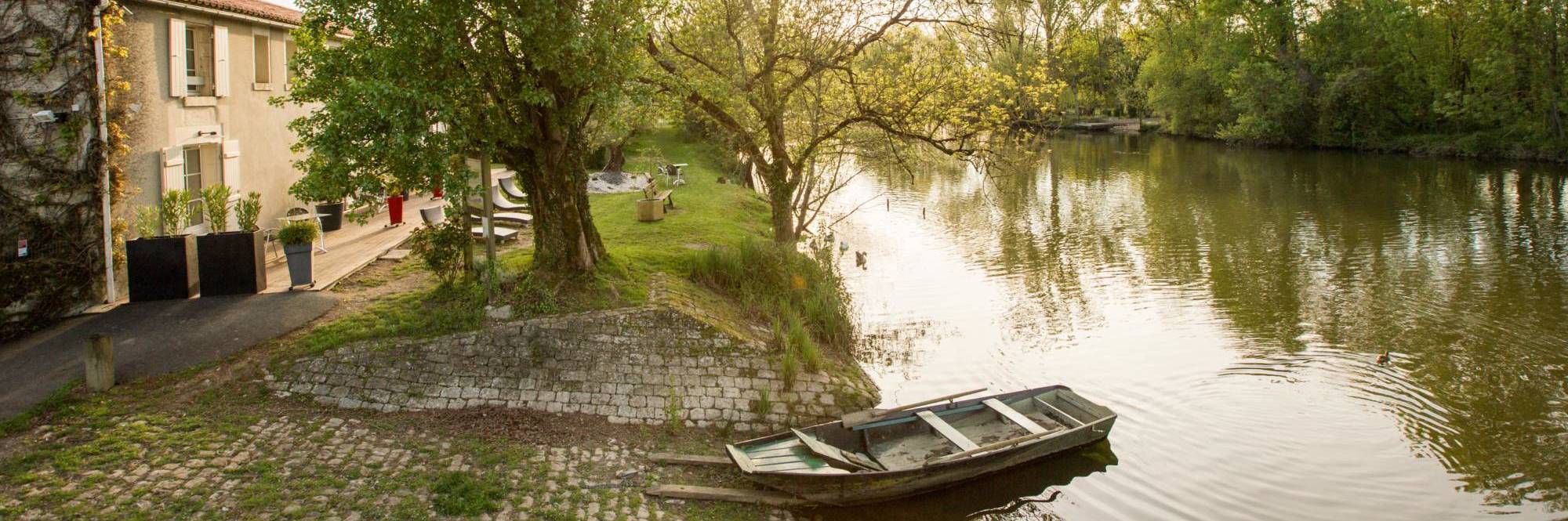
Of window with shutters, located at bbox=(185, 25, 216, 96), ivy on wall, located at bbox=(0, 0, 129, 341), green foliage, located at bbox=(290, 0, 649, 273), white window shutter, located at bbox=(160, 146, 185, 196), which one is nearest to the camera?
green foliage, located at bbox=(290, 0, 649, 273)

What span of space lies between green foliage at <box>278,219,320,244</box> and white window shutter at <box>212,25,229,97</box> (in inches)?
175

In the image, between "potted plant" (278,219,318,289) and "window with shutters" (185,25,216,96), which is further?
"window with shutters" (185,25,216,96)

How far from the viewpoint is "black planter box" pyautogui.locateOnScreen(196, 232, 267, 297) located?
14266 mm

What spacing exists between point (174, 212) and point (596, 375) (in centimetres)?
698

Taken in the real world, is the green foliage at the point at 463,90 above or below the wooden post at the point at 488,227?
above

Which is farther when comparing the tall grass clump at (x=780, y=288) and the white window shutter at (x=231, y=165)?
the white window shutter at (x=231, y=165)

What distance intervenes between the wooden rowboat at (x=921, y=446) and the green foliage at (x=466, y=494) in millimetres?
2543

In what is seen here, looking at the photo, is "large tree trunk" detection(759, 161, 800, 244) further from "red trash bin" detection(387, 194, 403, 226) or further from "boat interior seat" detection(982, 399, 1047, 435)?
"red trash bin" detection(387, 194, 403, 226)

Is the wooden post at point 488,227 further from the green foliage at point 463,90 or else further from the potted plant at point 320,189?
the potted plant at point 320,189

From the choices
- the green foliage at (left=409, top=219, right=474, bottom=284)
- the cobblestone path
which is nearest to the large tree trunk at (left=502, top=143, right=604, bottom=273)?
the green foliage at (left=409, top=219, right=474, bottom=284)

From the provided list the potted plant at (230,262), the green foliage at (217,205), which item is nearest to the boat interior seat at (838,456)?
the potted plant at (230,262)

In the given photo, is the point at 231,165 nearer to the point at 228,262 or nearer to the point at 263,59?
the point at 263,59

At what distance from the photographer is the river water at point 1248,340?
12156 mm

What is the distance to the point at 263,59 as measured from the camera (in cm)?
1967
